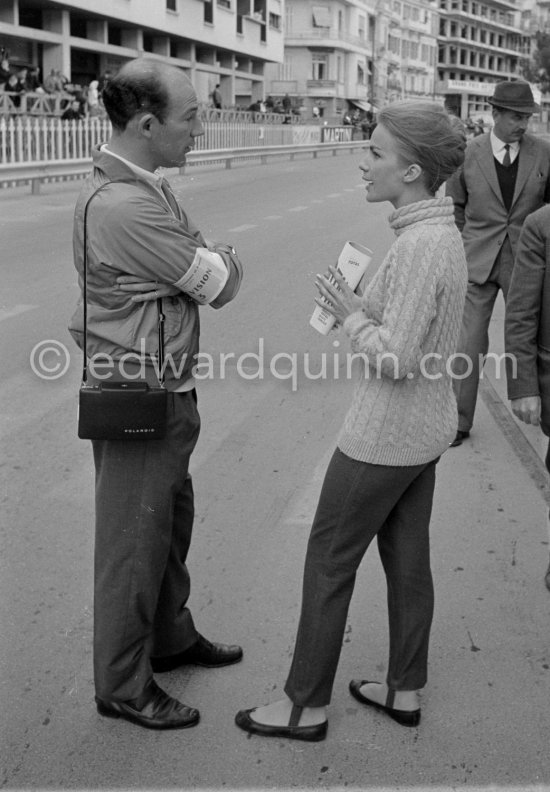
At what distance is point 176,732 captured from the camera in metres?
3.08

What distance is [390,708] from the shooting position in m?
3.19

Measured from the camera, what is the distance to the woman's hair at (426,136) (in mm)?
2764

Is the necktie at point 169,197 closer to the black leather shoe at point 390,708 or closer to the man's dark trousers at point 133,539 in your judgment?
the man's dark trousers at point 133,539

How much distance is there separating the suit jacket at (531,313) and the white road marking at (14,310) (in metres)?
6.10

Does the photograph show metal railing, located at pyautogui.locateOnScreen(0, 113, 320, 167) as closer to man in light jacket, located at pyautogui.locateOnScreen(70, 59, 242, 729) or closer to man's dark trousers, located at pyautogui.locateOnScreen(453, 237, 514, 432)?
man's dark trousers, located at pyautogui.locateOnScreen(453, 237, 514, 432)

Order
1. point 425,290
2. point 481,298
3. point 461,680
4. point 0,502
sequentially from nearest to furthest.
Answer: point 425,290 < point 461,680 < point 0,502 < point 481,298

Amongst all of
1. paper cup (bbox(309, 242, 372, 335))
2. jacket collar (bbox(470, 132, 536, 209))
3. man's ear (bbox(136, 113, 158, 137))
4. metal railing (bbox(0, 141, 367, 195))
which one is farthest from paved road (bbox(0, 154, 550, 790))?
metal railing (bbox(0, 141, 367, 195))

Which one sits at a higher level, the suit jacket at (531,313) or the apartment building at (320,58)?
the apartment building at (320,58)

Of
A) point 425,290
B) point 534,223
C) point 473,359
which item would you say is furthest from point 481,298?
point 425,290

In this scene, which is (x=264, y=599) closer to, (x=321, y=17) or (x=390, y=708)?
(x=390, y=708)

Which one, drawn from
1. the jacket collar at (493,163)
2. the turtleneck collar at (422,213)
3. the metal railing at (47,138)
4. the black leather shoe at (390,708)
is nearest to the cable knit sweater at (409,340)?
the turtleneck collar at (422,213)

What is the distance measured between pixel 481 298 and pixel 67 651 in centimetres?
339

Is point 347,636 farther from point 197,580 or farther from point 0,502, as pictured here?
point 0,502

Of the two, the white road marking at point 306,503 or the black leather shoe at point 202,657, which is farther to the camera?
the white road marking at point 306,503
